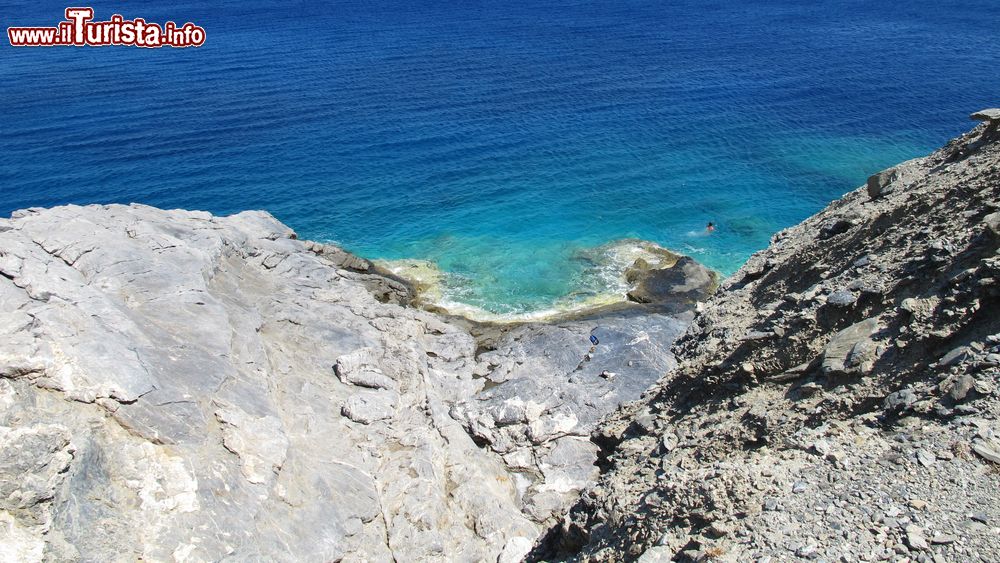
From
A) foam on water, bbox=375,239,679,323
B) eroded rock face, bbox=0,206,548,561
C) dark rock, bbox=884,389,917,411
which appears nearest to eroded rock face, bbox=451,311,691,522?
eroded rock face, bbox=0,206,548,561

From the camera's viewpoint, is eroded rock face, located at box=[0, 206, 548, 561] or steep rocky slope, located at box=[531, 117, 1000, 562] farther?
eroded rock face, located at box=[0, 206, 548, 561]

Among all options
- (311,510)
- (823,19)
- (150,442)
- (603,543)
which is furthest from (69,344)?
(823,19)

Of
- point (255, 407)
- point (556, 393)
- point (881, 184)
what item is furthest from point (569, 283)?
point (255, 407)

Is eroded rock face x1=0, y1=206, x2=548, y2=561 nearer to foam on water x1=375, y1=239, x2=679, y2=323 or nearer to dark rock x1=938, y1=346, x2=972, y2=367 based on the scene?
foam on water x1=375, y1=239, x2=679, y2=323

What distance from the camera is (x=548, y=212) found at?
63.4m

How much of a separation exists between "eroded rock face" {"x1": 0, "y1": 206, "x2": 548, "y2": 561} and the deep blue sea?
18.9 m

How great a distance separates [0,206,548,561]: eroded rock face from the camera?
2009 centimetres

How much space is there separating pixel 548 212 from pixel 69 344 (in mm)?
45149

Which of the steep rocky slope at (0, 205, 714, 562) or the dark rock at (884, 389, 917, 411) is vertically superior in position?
the dark rock at (884, 389, 917, 411)

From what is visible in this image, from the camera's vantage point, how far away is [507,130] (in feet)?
262

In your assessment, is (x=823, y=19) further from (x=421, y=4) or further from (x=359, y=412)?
(x=359, y=412)

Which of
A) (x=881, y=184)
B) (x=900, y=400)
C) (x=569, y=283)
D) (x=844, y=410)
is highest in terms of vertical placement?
(x=881, y=184)

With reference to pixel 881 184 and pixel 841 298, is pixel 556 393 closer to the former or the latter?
pixel 841 298

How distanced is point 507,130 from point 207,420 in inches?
2404
